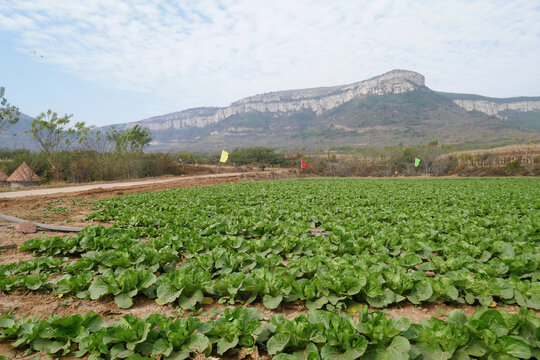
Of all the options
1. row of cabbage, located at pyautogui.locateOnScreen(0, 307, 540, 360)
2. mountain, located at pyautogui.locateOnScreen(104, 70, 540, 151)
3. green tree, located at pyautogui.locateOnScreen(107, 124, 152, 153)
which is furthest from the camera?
mountain, located at pyautogui.locateOnScreen(104, 70, 540, 151)

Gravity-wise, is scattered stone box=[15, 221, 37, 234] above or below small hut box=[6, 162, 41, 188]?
below

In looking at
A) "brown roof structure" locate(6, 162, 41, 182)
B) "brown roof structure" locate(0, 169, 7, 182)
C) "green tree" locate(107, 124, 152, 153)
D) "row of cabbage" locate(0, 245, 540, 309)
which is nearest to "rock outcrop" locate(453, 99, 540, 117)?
"green tree" locate(107, 124, 152, 153)

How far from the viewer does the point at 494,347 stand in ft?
8.05

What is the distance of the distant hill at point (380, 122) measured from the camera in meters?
98.7

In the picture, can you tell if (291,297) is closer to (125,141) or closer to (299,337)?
(299,337)

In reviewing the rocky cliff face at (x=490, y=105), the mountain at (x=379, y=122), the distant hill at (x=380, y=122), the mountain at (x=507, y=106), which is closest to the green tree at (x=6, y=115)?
the mountain at (x=379, y=122)

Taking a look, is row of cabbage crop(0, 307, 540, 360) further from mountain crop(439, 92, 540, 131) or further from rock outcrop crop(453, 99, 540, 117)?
rock outcrop crop(453, 99, 540, 117)

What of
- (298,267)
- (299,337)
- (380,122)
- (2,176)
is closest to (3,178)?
(2,176)

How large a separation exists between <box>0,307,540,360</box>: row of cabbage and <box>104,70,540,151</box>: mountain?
A: 312ft

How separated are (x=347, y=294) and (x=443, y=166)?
198 ft

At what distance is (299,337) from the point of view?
2785 millimetres

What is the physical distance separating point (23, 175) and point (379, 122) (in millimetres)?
121210

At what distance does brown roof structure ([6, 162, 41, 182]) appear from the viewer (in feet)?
100

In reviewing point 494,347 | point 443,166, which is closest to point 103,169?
point 494,347
